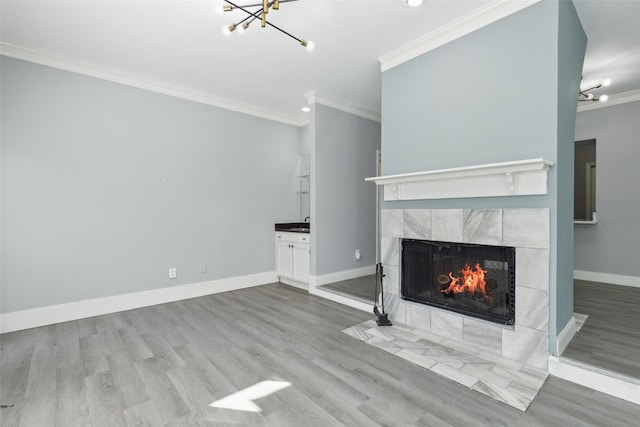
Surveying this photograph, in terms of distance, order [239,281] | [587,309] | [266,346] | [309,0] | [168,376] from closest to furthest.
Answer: [168,376], [309,0], [266,346], [587,309], [239,281]

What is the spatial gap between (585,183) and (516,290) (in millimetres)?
4652

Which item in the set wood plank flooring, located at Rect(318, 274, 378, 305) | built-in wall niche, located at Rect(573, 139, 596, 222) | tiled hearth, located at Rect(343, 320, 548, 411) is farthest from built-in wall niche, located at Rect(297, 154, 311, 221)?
built-in wall niche, located at Rect(573, 139, 596, 222)

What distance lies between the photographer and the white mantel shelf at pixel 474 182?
2.17 metres

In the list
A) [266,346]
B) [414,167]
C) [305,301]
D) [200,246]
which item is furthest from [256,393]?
[200,246]

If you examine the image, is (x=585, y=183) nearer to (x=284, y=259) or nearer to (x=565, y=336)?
(x=565, y=336)

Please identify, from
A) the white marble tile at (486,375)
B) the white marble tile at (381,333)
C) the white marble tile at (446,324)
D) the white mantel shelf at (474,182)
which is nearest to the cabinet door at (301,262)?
the white marble tile at (381,333)

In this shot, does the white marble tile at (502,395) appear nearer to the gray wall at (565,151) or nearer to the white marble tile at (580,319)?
the gray wall at (565,151)

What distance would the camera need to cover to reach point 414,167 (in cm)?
299

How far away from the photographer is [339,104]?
455 cm

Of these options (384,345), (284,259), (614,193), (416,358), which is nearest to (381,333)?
(384,345)

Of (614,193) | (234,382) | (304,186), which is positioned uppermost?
(304,186)

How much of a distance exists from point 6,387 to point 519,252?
375cm

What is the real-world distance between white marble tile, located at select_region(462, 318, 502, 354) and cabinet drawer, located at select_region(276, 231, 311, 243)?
235cm

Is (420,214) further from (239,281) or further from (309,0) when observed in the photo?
(239,281)
